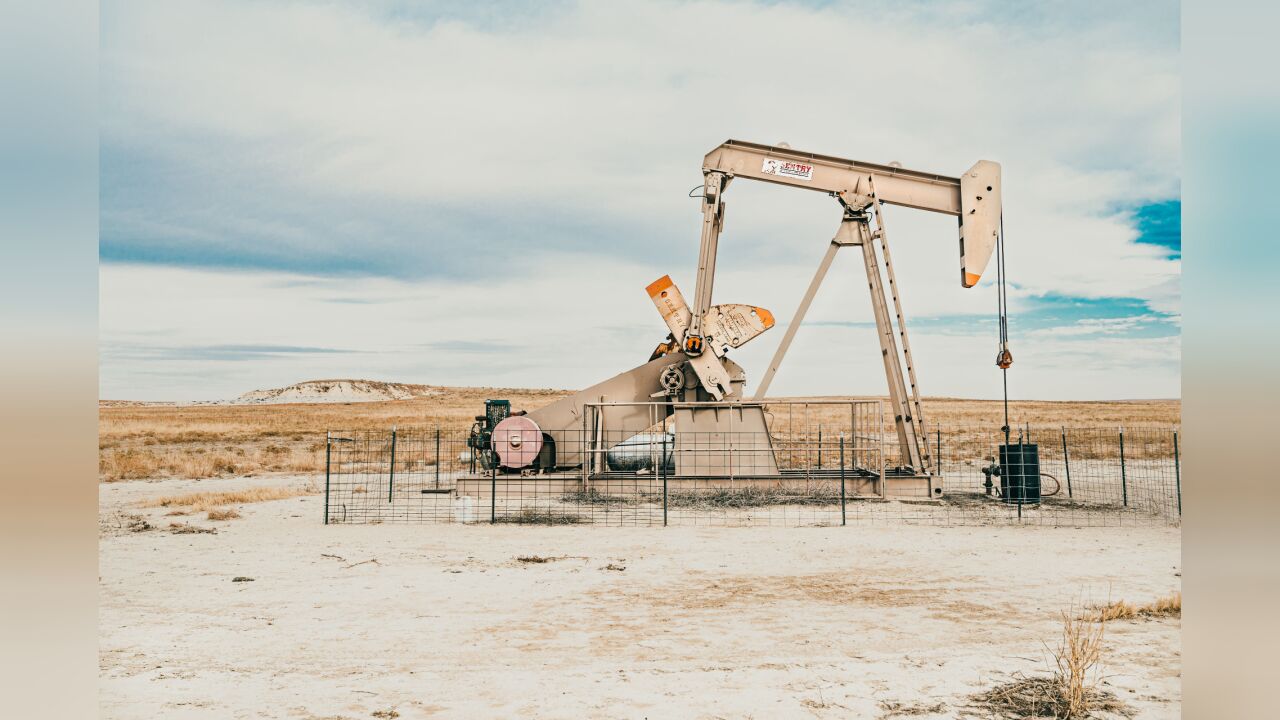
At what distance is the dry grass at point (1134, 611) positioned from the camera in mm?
6359

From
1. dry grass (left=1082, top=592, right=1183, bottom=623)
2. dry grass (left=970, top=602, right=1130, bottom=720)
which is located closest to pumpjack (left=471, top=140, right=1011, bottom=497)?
dry grass (left=1082, top=592, right=1183, bottom=623)

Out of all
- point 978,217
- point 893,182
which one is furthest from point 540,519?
point 978,217

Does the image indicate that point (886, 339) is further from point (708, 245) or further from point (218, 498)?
point (218, 498)

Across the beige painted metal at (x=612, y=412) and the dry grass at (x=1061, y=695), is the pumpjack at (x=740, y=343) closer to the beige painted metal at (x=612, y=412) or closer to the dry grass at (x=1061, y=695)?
the beige painted metal at (x=612, y=412)

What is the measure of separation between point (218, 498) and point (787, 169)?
10.4 metres

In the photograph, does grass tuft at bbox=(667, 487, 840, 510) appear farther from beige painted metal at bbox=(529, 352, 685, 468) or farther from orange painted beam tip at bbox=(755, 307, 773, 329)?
orange painted beam tip at bbox=(755, 307, 773, 329)

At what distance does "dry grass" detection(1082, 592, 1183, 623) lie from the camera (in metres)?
6.36

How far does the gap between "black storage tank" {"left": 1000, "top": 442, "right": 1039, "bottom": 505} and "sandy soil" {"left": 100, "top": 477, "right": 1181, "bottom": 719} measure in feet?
6.37

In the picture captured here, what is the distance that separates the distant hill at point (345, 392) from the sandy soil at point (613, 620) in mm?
118157

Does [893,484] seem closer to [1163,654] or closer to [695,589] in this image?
[695,589]

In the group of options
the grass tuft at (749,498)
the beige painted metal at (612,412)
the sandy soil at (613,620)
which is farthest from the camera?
the beige painted metal at (612,412)

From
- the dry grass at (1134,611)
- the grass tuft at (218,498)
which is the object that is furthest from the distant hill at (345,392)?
the dry grass at (1134,611)

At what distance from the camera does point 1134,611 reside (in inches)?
256
